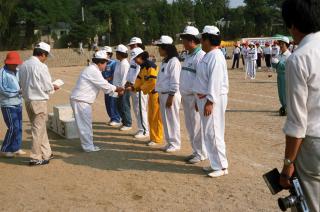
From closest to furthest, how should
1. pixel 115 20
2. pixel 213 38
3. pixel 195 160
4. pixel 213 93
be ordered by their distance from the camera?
pixel 213 93
pixel 213 38
pixel 195 160
pixel 115 20

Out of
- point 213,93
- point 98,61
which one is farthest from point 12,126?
point 213,93

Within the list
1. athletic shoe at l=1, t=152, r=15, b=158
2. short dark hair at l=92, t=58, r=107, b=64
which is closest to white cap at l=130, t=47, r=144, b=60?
short dark hair at l=92, t=58, r=107, b=64

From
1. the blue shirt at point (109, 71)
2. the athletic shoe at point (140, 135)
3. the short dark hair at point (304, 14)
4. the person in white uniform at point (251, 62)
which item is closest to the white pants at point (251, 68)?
the person in white uniform at point (251, 62)

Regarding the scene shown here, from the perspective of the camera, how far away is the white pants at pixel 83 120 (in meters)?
7.90

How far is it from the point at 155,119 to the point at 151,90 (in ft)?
1.97

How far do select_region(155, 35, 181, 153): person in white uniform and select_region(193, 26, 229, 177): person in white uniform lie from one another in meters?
1.23

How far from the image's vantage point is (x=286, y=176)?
2.89 m

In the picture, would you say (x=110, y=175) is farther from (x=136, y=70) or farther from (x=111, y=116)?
(x=111, y=116)

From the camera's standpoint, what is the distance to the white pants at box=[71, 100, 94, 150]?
790cm

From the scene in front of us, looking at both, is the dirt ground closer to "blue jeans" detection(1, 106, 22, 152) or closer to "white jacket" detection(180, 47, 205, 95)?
"blue jeans" detection(1, 106, 22, 152)

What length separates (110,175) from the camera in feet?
21.6

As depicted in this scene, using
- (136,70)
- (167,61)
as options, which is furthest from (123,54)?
(167,61)

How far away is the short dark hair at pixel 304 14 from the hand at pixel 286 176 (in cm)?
93

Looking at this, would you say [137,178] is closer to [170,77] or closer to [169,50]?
[170,77]
